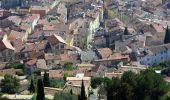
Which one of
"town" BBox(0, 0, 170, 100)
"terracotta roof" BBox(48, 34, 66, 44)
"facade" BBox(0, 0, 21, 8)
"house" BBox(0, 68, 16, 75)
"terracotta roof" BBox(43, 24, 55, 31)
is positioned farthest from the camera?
"facade" BBox(0, 0, 21, 8)

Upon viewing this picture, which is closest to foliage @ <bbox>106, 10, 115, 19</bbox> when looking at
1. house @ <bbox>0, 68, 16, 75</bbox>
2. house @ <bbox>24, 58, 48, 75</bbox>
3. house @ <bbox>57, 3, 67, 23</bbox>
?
house @ <bbox>57, 3, 67, 23</bbox>

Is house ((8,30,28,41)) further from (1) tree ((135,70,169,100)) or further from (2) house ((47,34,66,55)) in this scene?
(1) tree ((135,70,169,100))

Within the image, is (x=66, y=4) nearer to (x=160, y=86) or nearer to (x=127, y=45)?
(x=127, y=45)

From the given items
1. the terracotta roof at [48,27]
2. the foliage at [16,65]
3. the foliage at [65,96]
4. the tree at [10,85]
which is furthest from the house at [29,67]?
the foliage at [65,96]

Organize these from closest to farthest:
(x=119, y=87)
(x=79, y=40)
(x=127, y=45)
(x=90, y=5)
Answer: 1. (x=119, y=87)
2. (x=127, y=45)
3. (x=79, y=40)
4. (x=90, y=5)

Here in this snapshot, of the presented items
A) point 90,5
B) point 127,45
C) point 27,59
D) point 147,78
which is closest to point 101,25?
point 90,5

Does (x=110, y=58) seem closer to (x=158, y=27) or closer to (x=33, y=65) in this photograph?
(x=33, y=65)

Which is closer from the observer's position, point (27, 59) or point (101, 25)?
point (27, 59)

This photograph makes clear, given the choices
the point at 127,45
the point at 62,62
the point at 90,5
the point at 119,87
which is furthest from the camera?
the point at 90,5

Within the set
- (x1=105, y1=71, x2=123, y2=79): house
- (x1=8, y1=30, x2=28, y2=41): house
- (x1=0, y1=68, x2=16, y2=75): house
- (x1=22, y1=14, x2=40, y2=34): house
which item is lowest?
(x1=0, y1=68, x2=16, y2=75): house
